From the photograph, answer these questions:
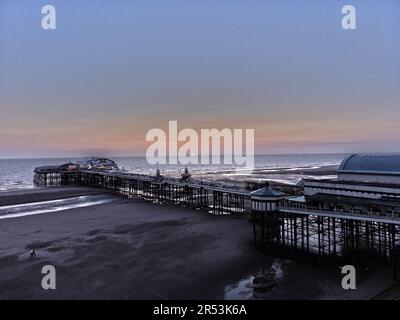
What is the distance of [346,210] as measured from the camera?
74.5 feet

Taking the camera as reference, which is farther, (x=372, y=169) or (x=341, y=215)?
(x=372, y=169)

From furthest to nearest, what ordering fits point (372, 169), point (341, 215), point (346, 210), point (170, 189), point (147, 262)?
point (170, 189) < point (372, 169) < point (346, 210) < point (341, 215) < point (147, 262)

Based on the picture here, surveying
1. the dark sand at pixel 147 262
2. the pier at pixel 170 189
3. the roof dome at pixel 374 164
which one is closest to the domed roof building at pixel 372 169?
the roof dome at pixel 374 164

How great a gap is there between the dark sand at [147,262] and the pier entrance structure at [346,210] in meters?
2.61

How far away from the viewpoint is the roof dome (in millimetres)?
23852

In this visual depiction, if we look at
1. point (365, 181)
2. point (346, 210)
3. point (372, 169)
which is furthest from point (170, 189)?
point (346, 210)

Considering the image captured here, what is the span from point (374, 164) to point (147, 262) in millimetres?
19153

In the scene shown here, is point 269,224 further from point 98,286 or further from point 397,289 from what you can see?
point 98,286

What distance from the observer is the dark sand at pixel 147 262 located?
16500 mm

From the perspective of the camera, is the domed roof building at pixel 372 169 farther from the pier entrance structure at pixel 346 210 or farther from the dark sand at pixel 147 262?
the dark sand at pixel 147 262

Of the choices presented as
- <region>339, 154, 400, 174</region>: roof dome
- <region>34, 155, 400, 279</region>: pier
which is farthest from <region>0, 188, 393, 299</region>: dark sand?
<region>339, 154, 400, 174</region>: roof dome

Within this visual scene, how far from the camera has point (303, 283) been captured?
1716cm

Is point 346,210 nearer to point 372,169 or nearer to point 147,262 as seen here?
point 372,169
